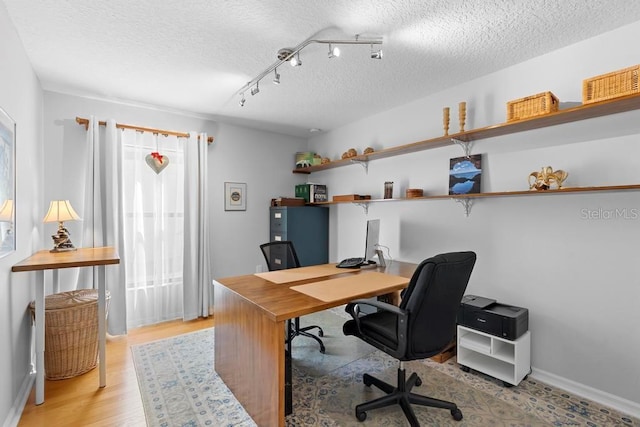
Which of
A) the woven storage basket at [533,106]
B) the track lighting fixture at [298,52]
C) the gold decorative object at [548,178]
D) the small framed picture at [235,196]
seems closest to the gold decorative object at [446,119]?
the woven storage basket at [533,106]

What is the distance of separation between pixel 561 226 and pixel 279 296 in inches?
83.9

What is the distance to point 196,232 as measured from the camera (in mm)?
3699

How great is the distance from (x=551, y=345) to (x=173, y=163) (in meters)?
4.11

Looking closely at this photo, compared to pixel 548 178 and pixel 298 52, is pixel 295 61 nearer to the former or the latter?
pixel 298 52

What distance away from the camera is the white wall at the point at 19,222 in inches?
68.3

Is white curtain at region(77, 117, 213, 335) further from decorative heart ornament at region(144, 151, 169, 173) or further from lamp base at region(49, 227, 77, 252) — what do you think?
lamp base at region(49, 227, 77, 252)

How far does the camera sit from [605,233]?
2.06m

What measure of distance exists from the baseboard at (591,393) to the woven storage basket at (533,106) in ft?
6.37

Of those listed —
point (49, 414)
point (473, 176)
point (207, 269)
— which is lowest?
point (49, 414)

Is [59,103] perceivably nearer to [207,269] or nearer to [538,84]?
[207,269]

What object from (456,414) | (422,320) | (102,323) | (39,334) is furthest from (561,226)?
(39,334)

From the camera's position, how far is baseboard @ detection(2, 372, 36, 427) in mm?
1771

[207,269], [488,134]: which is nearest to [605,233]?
[488,134]

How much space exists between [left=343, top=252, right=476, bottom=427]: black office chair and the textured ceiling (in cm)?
150
